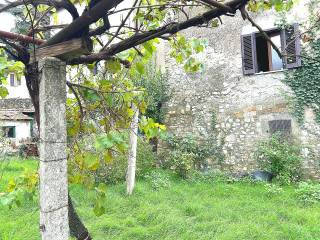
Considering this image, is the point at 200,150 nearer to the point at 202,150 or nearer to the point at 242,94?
the point at 202,150

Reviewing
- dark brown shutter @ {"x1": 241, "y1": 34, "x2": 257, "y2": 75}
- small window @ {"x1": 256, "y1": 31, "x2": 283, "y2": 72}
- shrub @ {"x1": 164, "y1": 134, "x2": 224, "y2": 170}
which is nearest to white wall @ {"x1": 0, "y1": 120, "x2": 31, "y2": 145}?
shrub @ {"x1": 164, "y1": 134, "x2": 224, "y2": 170}

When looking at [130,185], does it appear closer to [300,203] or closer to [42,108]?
[300,203]

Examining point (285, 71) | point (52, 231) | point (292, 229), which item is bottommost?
point (292, 229)

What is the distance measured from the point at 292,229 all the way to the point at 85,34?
4.82 metres

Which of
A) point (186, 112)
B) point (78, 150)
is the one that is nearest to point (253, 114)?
point (186, 112)

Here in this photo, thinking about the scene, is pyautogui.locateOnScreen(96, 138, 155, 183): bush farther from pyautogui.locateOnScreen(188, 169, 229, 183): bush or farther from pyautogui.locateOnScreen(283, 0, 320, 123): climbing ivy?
pyautogui.locateOnScreen(283, 0, 320, 123): climbing ivy

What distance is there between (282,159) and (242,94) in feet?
7.16

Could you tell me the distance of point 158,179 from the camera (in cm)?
852

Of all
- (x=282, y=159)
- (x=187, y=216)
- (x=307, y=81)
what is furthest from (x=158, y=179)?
(x=307, y=81)

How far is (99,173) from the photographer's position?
27.2 ft

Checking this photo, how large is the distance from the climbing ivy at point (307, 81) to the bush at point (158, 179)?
3764mm

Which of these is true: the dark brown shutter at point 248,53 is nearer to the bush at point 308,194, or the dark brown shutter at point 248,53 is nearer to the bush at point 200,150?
the bush at point 200,150

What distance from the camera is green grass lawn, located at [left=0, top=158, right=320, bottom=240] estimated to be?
530 centimetres

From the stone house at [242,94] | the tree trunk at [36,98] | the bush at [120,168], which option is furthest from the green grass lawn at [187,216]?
the tree trunk at [36,98]
